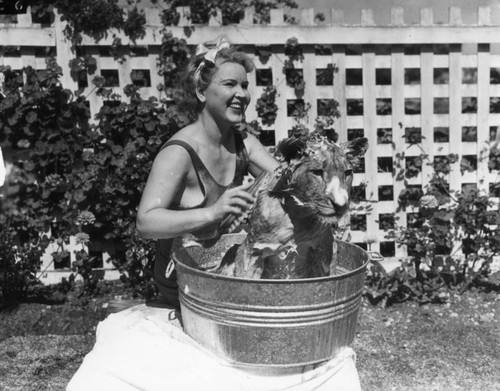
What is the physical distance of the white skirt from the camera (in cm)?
176

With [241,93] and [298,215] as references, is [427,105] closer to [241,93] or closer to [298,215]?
[241,93]

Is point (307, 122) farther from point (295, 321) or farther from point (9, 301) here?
point (295, 321)

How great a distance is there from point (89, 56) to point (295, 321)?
2841mm

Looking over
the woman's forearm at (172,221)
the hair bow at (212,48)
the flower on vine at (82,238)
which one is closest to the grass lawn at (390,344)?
the flower on vine at (82,238)

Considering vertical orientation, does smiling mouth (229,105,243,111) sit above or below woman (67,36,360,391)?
above

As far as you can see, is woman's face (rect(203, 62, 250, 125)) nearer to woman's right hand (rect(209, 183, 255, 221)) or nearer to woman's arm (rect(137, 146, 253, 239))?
woman's arm (rect(137, 146, 253, 239))

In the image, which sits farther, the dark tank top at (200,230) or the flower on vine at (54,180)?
the flower on vine at (54,180)

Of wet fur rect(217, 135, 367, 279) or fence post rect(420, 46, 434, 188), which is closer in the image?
wet fur rect(217, 135, 367, 279)

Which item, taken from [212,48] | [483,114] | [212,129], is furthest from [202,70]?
[483,114]

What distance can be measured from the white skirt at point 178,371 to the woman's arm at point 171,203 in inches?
13.8

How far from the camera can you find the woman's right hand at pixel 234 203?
176cm

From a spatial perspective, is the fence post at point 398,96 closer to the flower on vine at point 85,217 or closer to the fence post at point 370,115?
the fence post at point 370,115

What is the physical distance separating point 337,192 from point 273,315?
1.23 ft

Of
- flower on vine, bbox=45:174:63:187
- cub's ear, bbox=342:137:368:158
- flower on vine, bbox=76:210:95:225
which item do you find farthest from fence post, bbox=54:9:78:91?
cub's ear, bbox=342:137:368:158
